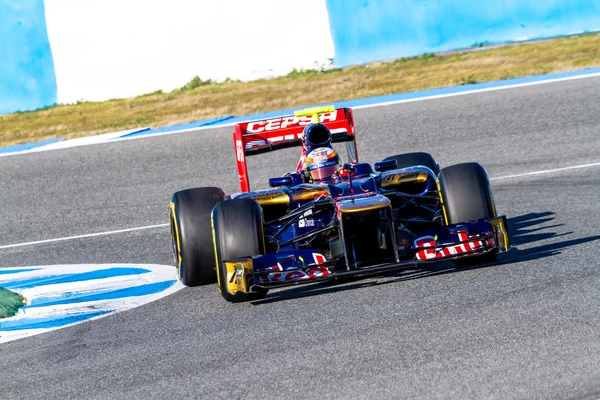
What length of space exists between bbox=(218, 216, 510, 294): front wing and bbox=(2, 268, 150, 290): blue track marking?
238cm

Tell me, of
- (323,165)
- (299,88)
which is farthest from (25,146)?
(323,165)

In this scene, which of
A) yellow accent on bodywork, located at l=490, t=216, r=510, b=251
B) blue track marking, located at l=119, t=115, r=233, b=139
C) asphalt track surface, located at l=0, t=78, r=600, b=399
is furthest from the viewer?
blue track marking, located at l=119, t=115, r=233, b=139

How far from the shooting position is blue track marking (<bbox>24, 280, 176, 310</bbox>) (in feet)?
26.4

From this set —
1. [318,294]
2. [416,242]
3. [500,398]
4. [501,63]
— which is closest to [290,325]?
[318,294]

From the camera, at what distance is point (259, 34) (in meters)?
17.3

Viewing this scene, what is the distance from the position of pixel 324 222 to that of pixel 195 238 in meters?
1.01

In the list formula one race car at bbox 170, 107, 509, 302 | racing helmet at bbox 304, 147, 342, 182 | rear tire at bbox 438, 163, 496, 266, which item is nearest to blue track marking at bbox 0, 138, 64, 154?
formula one race car at bbox 170, 107, 509, 302

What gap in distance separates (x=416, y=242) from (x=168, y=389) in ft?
8.22

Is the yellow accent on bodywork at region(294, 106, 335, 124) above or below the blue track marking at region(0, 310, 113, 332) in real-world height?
above

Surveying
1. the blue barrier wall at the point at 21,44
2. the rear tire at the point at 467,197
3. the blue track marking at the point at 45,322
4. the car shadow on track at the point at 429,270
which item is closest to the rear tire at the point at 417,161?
the car shadow on track at the point at 429,270

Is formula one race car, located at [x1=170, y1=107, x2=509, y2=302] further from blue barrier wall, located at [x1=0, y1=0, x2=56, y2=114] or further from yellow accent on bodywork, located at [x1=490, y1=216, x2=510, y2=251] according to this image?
blue barrier wall, located at [x1=0, y1=0, x2=56, y2=114]

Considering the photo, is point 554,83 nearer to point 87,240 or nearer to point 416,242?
point 87,240

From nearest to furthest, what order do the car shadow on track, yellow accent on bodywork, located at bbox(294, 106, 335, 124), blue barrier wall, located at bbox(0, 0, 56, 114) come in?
the car shadow on track, yellow accent on bodywork, located at bbox(294, 106, 335, 124), blue barrier wall, located at bbox(0, 0, 56, 114)

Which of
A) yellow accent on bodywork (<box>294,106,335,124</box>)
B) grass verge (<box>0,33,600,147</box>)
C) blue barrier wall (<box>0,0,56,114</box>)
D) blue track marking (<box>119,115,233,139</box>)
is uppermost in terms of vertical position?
blue barrier wall (<box>0,0,56,114</box>)
